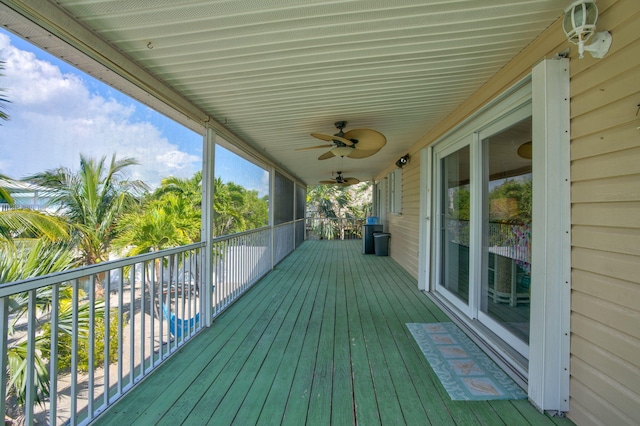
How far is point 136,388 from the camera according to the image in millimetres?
1913

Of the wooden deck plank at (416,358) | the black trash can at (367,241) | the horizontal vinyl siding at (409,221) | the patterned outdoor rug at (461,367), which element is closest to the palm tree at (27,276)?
the wooden deck plank at (416,358)

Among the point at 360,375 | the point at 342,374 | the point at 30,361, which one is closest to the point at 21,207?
the point at 30,361

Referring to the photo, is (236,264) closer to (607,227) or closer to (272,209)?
(272,209)

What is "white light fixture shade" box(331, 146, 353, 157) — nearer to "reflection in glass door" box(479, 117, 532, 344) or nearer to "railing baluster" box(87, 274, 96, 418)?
"reflection in glass door" box(479, 117, 532, 344)

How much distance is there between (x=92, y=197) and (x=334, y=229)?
411 inches

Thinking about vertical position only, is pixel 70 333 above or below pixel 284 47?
below

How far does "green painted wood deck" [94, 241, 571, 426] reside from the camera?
165cm

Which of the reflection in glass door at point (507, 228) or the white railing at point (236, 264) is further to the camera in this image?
the white railing at point (236, 264)

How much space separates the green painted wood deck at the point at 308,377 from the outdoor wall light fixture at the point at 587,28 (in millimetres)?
1963

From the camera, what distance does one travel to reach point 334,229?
12.4 m

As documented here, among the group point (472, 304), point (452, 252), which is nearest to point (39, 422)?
point (472, 304)

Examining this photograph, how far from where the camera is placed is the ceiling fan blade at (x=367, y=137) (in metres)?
3.11

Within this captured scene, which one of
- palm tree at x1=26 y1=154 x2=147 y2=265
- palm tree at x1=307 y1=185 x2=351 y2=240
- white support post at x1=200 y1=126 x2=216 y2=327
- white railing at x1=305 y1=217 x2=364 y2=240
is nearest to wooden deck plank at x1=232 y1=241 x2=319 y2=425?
white support post at x1=200 y1=126 x2=216 y2=327

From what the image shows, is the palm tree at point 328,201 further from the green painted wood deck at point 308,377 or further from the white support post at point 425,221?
the green painted wood deck at point 308,377
